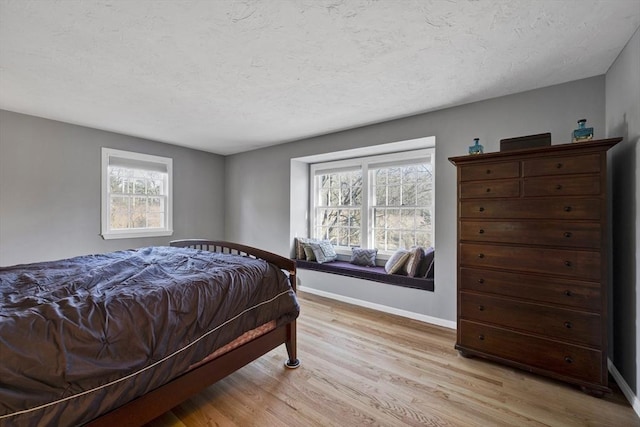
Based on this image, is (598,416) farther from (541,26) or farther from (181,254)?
(181,254)

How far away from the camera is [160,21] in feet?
5.35

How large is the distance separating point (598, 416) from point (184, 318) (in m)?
2.56

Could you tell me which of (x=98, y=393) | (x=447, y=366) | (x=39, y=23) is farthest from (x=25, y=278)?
(x=447, y=366)

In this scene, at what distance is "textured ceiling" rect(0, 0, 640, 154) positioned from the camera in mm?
1556

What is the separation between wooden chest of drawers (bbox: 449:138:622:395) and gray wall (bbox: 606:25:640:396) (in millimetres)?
151

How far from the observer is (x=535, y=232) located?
2064mm

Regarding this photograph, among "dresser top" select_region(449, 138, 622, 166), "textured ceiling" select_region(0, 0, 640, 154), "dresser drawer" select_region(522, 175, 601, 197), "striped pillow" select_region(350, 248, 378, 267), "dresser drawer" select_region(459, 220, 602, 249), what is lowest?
"striped pillow" select_region(350, 248, 378, 267)

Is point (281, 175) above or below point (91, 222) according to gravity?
above

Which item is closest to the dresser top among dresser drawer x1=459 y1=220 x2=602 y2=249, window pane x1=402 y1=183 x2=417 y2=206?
dresser drawer x1=459 y1=220 x2=602 y2=249

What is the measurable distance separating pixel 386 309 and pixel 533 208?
6.46 ft

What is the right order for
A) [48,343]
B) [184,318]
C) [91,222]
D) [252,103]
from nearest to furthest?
[48,343], [184,318], [252,103], [91,222]

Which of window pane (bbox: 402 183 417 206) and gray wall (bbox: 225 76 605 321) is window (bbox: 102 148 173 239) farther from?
window pane (bbox: 402 183 417 206)

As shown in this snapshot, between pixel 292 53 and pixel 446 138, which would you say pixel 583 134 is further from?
pixel 292 53

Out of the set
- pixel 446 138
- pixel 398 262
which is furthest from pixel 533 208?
pixel 398 262
